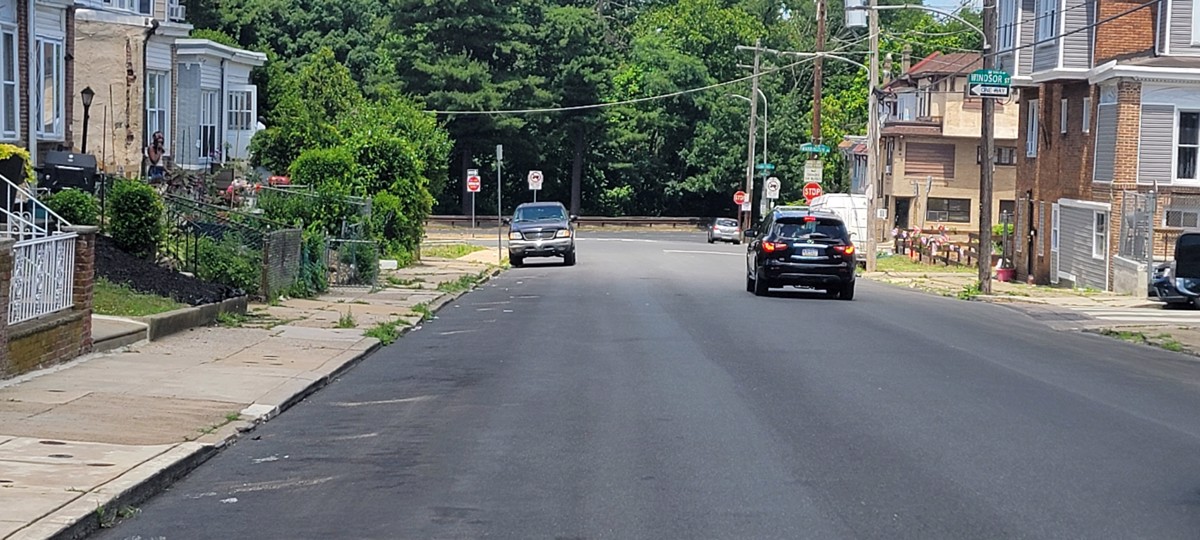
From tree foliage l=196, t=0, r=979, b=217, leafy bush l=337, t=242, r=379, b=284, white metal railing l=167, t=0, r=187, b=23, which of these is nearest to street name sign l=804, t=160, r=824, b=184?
tree foliage l=196, t=0, r=979, b=217

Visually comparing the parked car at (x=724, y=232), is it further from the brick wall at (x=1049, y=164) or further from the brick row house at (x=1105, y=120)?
the brick row house at (x=1105, y=120)

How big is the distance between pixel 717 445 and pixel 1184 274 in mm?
22283

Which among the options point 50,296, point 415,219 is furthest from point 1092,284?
point 50,296

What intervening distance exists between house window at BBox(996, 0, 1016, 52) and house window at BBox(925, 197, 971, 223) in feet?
82.1

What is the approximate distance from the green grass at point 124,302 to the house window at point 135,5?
19.5 metres

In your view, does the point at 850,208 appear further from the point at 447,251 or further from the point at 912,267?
the point at 447,251

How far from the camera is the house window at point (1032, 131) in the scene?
43.9m

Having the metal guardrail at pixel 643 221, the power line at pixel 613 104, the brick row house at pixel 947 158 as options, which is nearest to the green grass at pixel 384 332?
the brick row house at pixel 947 158

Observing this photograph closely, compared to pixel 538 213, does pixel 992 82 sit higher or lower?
higher

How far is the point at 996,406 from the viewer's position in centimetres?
1367

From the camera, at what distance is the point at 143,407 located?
12492mm

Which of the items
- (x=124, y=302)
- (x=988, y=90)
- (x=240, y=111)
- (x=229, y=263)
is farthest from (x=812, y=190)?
(x=124, y=302)

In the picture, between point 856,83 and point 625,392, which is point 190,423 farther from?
point 856,83

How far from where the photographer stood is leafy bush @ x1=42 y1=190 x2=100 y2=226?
20.9 m
